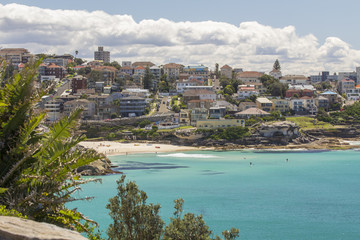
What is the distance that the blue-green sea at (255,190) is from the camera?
95.8 feet

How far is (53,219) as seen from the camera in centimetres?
614

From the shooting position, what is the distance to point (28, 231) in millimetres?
4707

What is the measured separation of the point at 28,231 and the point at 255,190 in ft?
127

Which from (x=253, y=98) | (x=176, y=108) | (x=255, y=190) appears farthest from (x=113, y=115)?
(x=255, y=190)

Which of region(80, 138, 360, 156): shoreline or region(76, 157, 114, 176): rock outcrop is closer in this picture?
region(76, 157, 114, 176): rock outcrop

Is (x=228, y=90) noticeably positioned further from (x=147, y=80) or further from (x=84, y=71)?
(x=84, y=71)

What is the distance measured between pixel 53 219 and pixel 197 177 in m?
43.4

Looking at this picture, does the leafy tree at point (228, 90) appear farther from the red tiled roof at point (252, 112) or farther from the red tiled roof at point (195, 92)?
the red tiled roof at point (252, 112)

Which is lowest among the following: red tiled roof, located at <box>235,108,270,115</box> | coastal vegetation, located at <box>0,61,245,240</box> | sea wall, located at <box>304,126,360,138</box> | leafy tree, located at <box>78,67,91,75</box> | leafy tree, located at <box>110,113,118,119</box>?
sea wall, located at <box>304,126,360,138</box>

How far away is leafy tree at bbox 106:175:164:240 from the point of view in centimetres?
1415

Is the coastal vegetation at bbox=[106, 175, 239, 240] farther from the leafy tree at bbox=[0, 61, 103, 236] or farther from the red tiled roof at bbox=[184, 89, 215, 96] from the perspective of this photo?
the red tiled roof at bbox=[184, 89, 215, 96]

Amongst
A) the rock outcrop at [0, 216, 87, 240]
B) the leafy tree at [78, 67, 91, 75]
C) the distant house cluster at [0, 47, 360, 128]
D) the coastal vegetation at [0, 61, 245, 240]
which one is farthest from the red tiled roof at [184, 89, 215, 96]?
the rock outcrop at [0, 216, 87, 240]

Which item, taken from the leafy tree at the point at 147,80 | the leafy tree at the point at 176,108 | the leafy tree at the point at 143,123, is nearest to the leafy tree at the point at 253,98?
the leafy tree at the point at 176,108

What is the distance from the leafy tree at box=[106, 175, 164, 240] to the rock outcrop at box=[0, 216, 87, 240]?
30.8 feet
